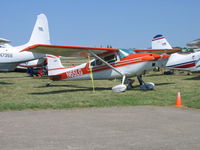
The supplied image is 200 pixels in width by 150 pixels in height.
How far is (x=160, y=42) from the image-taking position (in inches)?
992

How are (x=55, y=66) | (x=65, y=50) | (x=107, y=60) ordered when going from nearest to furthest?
(x=65, y=50)
(x=107, y=60)
(x=55, y=66)

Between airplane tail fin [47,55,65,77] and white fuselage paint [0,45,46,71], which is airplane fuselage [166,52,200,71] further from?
white fuselage paint [0,45,46,71]

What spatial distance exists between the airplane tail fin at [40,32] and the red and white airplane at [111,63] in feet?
20.0

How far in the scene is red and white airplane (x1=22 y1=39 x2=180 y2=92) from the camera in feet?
40.1

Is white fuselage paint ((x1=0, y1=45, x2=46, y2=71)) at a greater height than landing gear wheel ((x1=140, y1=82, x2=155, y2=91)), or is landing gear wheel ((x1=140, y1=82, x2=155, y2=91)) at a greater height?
white fuselage paint ((x1=0, y1=45, x2=46, y2=71))

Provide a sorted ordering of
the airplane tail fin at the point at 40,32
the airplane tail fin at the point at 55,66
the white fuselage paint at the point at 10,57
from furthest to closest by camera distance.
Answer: the airplane tail fin at the point at 40,32
the white fuselage paint at the point at 10,57
the airplane tail fin at the point at 55,66

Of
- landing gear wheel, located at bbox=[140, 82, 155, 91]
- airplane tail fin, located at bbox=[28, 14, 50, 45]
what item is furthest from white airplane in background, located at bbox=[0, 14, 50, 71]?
landing gear wheel, located at bbox=[140, 82, 155, 91]

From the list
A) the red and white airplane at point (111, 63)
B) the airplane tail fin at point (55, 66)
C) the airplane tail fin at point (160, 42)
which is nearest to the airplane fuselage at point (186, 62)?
the airplane tail fin at point (160, 42)

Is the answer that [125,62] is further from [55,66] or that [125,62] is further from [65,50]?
[55,66]

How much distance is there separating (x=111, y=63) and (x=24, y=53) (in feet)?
24.6

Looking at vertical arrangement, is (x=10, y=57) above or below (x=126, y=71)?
above

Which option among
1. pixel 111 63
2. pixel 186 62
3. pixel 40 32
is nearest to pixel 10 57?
pixel 40 32

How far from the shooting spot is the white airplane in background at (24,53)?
18.1 m

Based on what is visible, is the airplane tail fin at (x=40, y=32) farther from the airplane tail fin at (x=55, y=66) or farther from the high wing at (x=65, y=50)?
the high wing at (x=65, y=50)
